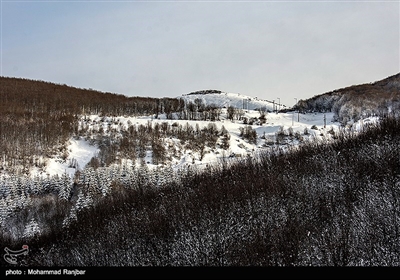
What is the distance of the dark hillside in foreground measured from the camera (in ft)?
25.4

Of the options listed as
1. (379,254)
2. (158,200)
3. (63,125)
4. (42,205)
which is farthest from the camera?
(63,125)

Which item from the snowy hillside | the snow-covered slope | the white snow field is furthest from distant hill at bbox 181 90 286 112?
the snowy hillside

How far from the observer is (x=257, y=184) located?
12695mm

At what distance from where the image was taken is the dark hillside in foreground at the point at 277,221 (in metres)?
7.74

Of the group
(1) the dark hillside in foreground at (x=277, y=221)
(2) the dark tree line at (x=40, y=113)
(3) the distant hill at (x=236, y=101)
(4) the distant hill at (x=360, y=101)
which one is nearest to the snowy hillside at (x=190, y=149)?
(2) the dark tree line at (x=40, y=113)

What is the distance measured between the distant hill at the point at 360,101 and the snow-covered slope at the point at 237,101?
20.0 meters

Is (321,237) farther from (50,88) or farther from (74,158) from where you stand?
(50,88)

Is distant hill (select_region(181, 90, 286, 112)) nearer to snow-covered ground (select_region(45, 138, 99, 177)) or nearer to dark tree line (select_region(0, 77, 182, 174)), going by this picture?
dark tree line (select_region(0, 77, 182, 174))

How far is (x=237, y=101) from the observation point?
3807 inches

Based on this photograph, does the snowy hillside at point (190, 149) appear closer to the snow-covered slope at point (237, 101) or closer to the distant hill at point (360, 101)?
the distant hill at point (360, 101)

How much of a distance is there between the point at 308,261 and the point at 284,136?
4000 cm

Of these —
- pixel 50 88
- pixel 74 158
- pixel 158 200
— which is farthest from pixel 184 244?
pixel 50 88

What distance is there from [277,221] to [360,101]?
2117 inches

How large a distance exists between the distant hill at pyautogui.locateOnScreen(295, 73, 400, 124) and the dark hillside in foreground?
33.3 meters
